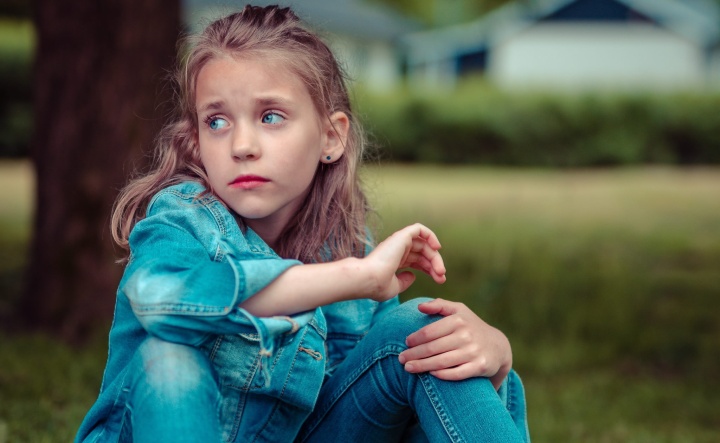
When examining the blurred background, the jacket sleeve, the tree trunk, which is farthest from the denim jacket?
the tree trunk

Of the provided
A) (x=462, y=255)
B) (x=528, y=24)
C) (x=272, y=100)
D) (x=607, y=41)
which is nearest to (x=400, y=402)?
(x=272, y=100)

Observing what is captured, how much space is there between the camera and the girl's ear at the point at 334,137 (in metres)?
2.02

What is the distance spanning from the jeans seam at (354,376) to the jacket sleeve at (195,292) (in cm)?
28

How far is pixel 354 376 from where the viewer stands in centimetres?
194

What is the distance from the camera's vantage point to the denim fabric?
5.04 ft

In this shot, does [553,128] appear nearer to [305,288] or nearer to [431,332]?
[431,332]

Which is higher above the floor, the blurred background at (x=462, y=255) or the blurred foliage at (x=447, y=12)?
the blurred background at (x=462, y=255)

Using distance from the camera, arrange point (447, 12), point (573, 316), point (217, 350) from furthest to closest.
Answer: point (447, 12) → point (573, 316) → point (217, 350)

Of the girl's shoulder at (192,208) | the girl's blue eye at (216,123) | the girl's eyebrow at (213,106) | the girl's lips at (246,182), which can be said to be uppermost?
the girl's eyebrow at (213,106)

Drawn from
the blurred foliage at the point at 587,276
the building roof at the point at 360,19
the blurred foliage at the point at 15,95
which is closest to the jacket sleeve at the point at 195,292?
the blurred foliage at the point at 587,276

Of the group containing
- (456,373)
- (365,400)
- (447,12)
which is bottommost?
(447,12)

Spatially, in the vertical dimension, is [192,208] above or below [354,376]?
above

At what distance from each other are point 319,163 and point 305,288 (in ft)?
1.76

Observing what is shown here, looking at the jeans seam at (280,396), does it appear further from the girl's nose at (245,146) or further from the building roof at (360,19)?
the building roof at (360,19)
